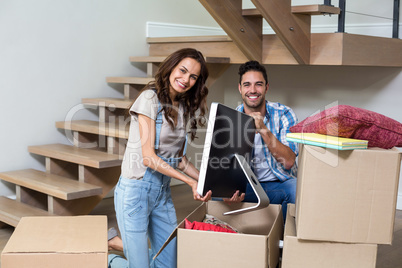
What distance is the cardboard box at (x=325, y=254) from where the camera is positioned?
1371 millimetres

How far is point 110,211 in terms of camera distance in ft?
11.5

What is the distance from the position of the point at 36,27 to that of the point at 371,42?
87.8 inches

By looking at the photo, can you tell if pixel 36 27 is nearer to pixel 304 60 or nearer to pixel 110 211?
pixel 110 211

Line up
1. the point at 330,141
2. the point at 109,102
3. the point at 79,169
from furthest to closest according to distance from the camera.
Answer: the point at 109,102
the point at 79,169
the point at 330,141

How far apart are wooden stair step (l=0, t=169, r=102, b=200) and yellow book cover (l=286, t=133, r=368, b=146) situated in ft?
5.77

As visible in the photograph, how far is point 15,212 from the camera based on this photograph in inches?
117

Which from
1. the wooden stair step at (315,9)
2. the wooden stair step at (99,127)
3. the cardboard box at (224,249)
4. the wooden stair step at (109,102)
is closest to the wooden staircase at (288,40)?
the wooden stair step at (315,9)

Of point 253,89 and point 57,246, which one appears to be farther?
point 253,89

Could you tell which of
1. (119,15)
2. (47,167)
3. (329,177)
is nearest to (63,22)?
(119,15)

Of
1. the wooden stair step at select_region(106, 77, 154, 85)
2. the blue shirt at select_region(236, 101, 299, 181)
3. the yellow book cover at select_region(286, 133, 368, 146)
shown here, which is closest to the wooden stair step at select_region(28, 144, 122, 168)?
the wooden stair step at select_region(106, 77, 154, 85)

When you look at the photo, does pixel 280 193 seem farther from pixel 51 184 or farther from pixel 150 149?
pixel 51 184

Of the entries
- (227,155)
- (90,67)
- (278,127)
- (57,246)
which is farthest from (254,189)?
(90,67)

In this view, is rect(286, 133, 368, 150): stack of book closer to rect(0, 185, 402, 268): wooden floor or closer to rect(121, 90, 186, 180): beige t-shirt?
rect(121, 90, 186, 180): beige t-shirt

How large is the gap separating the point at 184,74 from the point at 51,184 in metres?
1.54
